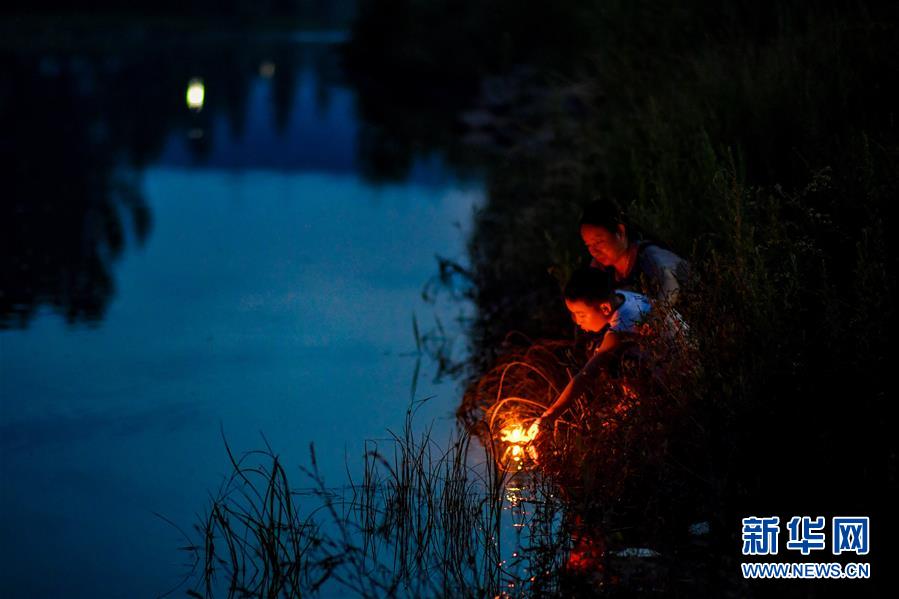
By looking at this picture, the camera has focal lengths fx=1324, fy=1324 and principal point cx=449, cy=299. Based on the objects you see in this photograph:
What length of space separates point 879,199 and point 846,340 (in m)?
1.08

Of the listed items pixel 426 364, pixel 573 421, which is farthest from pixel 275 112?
pixel 573 421

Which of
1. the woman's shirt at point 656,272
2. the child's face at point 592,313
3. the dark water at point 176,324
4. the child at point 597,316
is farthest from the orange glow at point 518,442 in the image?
the dark water at point 176,324

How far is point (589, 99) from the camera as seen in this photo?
44.1ft

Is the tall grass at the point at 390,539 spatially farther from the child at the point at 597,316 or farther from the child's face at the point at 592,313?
→ the child's face at the point at 592,313

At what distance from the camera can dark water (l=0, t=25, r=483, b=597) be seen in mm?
7086

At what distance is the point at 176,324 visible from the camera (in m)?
11.2

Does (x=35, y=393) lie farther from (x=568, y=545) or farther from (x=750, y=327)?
(x=750, y=327)

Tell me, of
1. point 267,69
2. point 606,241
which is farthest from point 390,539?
point 267,69

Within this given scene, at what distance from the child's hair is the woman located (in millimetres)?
236

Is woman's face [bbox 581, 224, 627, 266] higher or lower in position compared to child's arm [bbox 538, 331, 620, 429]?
higher

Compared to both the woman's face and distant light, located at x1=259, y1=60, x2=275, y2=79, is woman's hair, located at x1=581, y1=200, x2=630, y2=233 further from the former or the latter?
distant light, located at x1=259, y1=60, x2=275, y2=79

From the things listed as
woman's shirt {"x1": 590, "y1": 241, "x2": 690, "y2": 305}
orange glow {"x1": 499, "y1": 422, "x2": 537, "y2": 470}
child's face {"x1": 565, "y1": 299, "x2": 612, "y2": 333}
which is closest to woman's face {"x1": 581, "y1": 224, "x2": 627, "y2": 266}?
woman's shirt {"x1": 590, "y1": 241, "x2": 690, "y2": 305}

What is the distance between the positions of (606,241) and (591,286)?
0.44 metres

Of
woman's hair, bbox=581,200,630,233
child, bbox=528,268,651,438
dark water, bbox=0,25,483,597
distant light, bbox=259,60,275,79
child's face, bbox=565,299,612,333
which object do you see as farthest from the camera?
distant light, bbox=259,60,275,79
